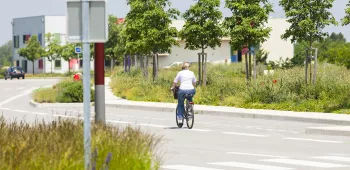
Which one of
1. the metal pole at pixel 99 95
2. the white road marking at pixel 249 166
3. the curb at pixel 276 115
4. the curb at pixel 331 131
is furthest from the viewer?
the curb at pixel 276 115

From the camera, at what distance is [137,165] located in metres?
10.8

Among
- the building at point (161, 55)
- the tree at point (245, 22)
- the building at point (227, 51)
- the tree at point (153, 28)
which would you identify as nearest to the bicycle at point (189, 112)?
the tree at point (245, 22)

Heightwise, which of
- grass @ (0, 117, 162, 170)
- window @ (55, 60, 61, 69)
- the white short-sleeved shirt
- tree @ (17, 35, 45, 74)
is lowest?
window @ (55, 60, 61, 69)

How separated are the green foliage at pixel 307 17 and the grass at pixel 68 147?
23569 mm

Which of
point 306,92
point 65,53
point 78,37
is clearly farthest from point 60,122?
point 65,53

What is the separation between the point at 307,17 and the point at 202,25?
8924mm

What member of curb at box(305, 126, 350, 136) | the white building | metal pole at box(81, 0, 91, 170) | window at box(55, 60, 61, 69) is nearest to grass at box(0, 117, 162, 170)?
metal pole at box(81, 0, 91, 170)

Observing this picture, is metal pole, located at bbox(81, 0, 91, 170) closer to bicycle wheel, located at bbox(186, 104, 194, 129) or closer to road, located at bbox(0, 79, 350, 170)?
road, located at bbox(0, 79, 350, 170)

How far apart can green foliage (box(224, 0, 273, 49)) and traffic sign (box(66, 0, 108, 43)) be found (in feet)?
99.5

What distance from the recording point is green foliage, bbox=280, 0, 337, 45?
35.2m

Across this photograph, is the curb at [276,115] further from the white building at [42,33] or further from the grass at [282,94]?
the white building at [42,33]

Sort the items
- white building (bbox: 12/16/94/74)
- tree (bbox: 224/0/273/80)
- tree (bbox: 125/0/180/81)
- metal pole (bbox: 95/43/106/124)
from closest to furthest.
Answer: metal pole (bbox: 95/43/106/124), tree (bbox: 224/0/273/80), tree (bbox: 125/0/180/81), white building (bbox: 12/16/94/74)

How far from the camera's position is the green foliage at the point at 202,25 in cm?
4303

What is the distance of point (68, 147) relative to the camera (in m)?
10.2
